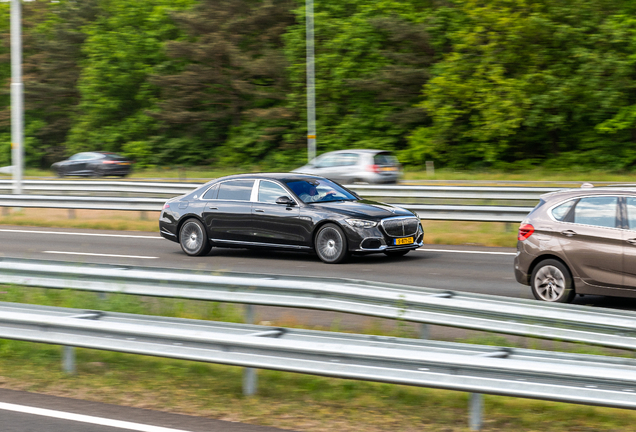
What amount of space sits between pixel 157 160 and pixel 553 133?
23853 mm

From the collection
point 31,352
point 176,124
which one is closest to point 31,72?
point 176,124

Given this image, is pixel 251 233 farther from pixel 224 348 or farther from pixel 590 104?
pixel 590 104

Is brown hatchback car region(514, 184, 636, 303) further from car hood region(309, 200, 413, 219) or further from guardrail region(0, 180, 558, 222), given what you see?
guardrail region(0, 180, 558, 222)

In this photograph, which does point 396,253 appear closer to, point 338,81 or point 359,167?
point 359,167

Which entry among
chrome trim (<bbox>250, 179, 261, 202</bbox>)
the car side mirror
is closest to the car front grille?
the car side mirror

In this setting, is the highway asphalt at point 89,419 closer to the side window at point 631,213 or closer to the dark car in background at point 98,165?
the side window at point 631,213

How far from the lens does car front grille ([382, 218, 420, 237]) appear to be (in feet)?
42.9

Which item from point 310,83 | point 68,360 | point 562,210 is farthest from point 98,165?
point 68,360

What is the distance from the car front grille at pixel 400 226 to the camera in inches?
514

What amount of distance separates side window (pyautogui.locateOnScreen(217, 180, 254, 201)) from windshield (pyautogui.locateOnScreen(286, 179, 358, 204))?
29.6 inches

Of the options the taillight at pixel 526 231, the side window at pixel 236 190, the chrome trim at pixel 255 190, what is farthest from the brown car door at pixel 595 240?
the side window at pixel 236 190

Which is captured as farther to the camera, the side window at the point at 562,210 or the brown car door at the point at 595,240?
the side window at the point at 562,210

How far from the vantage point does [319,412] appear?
579cm

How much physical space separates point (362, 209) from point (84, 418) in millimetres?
7891
